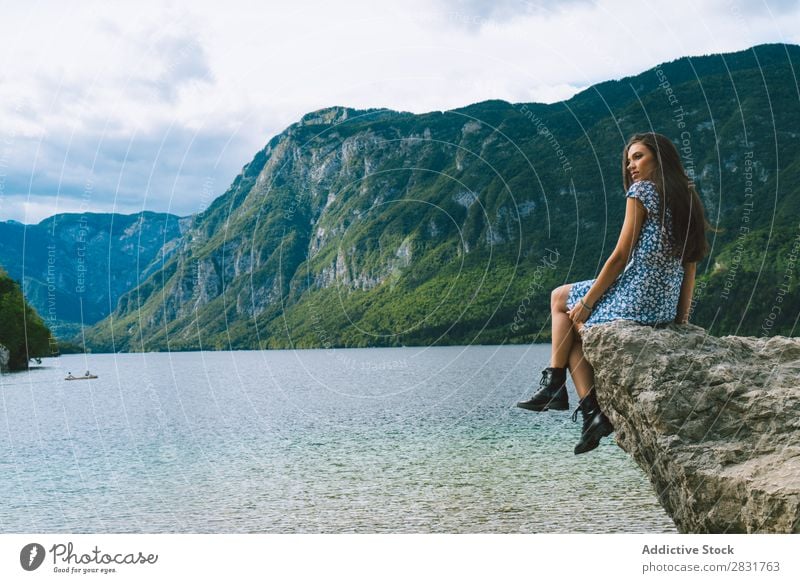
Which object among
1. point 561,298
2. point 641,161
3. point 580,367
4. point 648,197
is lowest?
point 580,367

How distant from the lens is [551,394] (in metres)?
4.82

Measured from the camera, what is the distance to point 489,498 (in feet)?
50.3

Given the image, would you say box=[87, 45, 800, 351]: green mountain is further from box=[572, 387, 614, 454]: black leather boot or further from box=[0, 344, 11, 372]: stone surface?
box=[572, 387, 614, 454]: black leather boot

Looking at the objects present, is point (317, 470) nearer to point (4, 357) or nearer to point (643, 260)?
point (643, 260)

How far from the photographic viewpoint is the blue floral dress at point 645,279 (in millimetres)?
4930

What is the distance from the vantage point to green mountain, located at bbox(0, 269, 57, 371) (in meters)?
50.2

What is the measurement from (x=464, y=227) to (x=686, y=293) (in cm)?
6295

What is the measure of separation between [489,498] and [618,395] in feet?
35.6

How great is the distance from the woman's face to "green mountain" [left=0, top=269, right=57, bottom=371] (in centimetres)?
Answer: 4583

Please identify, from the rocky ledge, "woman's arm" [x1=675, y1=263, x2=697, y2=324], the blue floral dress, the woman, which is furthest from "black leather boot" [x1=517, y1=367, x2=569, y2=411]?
"woman's arm" [x1=675, y1=263, x2=697, y2=324]

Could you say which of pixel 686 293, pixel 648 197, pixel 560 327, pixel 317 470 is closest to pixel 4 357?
pixel 317 470
